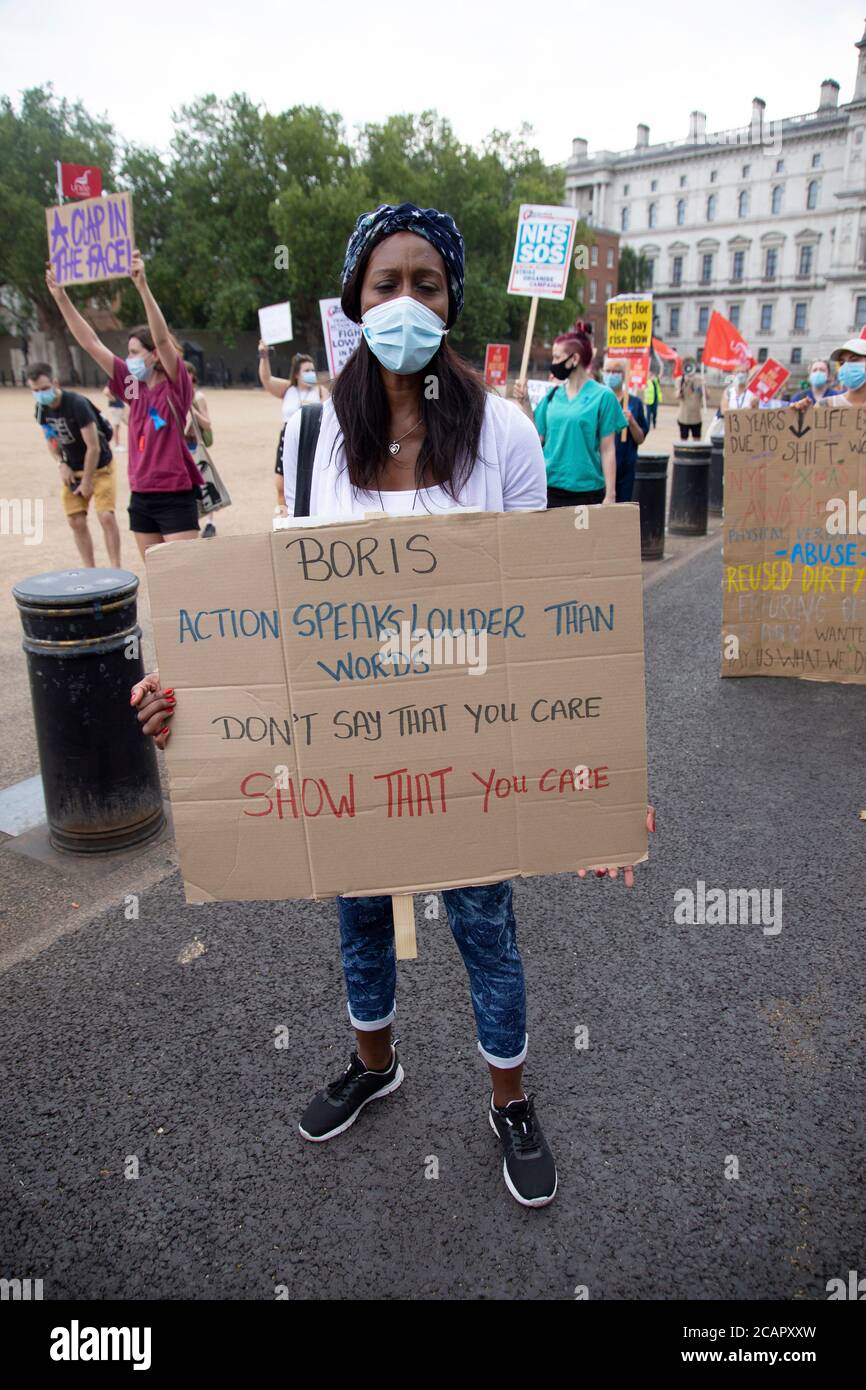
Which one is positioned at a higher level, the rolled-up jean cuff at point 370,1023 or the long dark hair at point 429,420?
the long dark hair at point 429,420

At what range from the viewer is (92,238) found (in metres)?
5.38

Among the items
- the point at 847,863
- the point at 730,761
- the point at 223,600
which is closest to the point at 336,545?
the point at 223,600

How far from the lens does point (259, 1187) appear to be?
7.59ft

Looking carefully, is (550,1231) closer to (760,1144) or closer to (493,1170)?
(493,1170)

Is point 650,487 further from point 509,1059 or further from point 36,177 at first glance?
point 36,177

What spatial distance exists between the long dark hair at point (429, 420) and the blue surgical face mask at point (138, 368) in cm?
443

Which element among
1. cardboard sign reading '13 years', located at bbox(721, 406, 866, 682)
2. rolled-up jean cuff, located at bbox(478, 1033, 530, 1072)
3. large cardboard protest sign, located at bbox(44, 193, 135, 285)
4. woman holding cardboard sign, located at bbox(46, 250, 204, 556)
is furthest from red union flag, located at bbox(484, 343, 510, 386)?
rolled-up jean cuff, located at bbox(478, 1033, 530, 1072)

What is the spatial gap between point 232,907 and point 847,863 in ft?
8.17

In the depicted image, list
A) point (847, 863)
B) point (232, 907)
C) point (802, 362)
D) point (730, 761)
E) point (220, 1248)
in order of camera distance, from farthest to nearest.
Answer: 1. point (802, 362)
2. point (730, 761)
3. point (847, 863)
4. point (232, 907)
5. point (220, 1248)

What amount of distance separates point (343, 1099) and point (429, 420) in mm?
1771

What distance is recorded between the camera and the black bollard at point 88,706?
3672mm

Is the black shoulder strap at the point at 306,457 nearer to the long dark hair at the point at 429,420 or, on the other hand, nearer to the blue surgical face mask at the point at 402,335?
the long dark hair at the point at 429,420

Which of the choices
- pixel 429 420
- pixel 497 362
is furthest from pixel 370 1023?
pixel 497 362

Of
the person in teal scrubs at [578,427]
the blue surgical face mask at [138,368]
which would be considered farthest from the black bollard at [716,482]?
the blue surgical face mask at [138,368]
